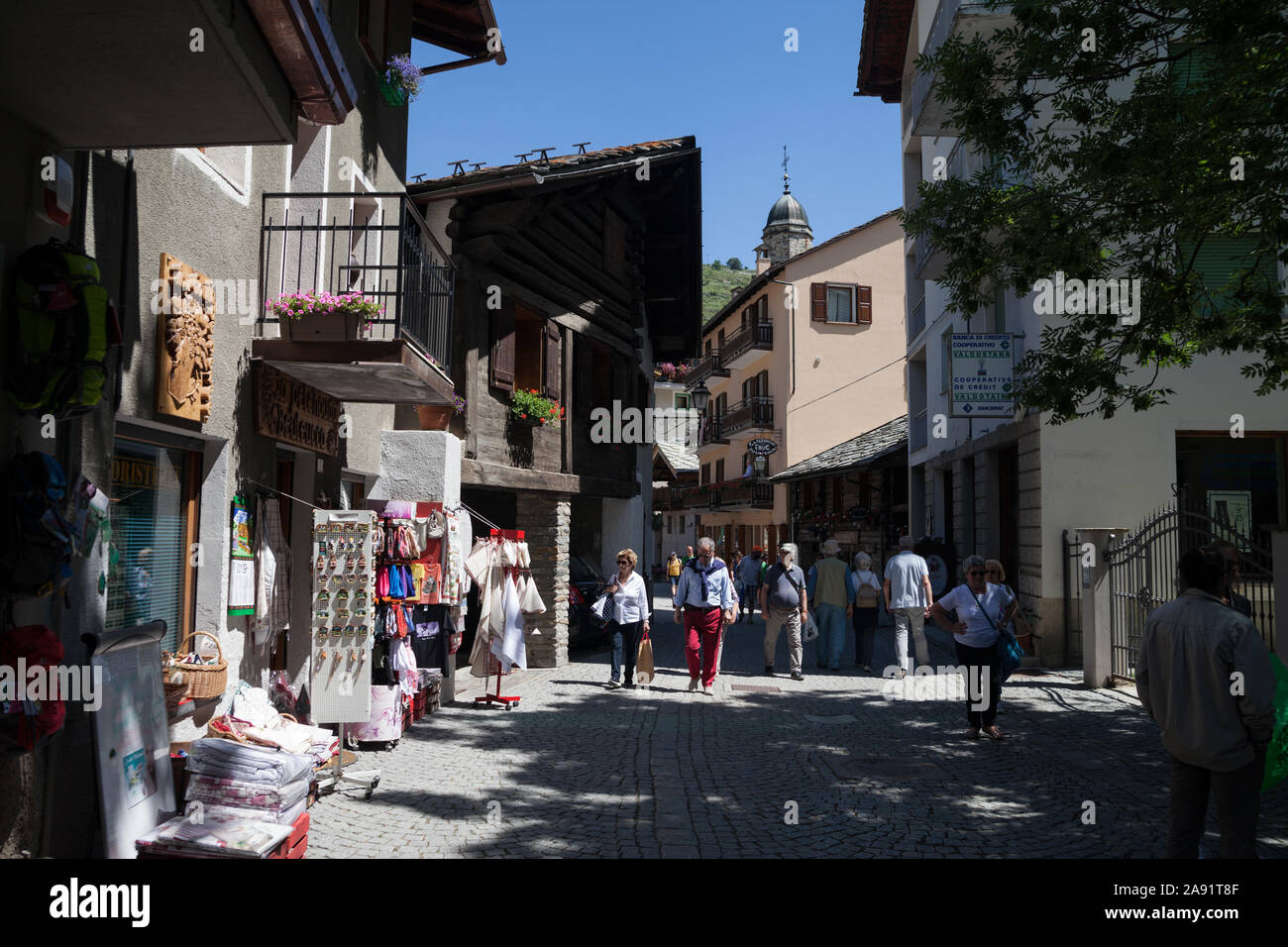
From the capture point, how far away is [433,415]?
1133 cm

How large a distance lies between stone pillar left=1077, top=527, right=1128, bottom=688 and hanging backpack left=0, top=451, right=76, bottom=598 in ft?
37.5

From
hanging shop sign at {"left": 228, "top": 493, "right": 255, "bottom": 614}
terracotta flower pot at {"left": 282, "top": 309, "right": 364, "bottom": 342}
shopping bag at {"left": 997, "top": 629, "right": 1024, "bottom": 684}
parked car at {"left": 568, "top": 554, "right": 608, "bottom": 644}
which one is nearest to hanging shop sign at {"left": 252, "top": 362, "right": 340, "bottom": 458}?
terracotta flower pot at {"left": 282, "top": 309, "right": 364, "bottom": 342}

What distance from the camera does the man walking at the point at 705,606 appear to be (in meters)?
12.4

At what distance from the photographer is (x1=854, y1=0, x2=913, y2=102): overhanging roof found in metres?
22.9

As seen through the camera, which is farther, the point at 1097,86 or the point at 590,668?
the point at 590,668

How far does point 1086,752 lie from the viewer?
871 cm

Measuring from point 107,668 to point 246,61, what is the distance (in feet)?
10.0

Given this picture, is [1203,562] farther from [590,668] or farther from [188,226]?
[590,668]

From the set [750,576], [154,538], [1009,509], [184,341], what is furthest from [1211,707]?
[750,576]

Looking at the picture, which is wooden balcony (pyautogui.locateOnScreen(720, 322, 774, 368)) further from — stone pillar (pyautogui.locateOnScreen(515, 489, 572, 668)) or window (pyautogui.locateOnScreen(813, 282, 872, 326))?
stone pillar (pyautogui.locateOnScreen(515, 489, 572, 668))

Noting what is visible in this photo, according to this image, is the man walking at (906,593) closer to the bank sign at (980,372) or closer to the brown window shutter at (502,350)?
the bank sign at (980,372)

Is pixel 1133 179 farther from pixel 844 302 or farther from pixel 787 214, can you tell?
pixel 787 214
